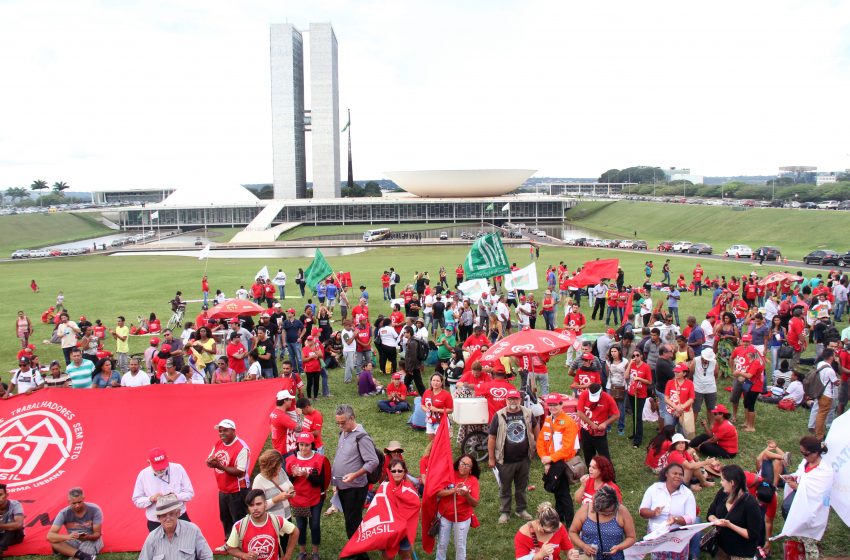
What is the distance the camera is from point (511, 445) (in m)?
7.29

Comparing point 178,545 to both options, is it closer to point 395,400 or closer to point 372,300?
point 395,400

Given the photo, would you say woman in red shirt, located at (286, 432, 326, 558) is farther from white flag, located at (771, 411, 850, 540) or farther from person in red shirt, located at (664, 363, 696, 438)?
person in red shirt, located at (664, 363, 696, 438)

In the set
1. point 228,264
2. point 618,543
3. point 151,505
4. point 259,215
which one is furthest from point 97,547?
point 259,215

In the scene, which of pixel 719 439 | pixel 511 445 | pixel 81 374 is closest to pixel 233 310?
pixel 81 374

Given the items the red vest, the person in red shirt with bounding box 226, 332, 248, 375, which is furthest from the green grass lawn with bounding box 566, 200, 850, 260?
the red vest

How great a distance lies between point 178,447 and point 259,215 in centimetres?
8476

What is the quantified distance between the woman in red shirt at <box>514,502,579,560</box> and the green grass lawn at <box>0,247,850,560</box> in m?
1.71

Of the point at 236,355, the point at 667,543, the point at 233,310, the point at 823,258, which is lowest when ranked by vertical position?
the point at 667,543

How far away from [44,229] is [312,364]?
82.5m

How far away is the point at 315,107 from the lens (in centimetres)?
11294

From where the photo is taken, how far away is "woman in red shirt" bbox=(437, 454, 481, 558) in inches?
247

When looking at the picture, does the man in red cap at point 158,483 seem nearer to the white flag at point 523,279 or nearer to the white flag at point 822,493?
the white flag at point 822,493

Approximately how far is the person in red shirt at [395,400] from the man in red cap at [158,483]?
5463 millimetres

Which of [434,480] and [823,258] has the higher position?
[823,258]
